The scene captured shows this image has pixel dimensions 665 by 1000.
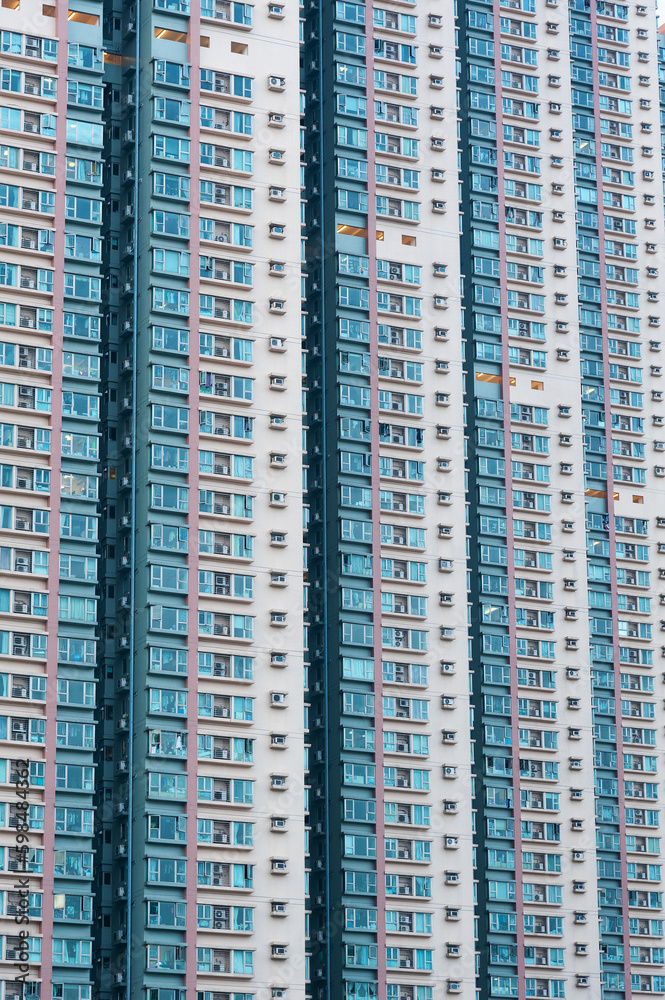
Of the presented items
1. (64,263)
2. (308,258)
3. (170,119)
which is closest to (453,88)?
(308,258)

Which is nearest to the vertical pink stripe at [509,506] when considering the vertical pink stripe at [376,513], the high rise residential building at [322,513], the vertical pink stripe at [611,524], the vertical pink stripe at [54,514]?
the high rise residential building at [322,513]

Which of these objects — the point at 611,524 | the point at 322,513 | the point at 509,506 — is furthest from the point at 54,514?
the point at 611,524

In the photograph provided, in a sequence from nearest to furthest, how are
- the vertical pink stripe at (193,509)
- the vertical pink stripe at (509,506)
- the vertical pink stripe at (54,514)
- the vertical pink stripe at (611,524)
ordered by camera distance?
the vertical pink stripe at (54,514), the vertical pink stripe at (193,509), the vertical pink stripe at (509,506), the vertical pink stripe at (611,524)

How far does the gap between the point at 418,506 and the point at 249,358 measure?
627 inches

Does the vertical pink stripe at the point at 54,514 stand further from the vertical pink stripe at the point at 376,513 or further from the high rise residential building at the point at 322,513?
the vertical pink stripe at the point at 376,513

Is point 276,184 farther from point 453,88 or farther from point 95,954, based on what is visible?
point 95,954

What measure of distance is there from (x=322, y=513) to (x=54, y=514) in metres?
22.1

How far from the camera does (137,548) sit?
12000 centimetres

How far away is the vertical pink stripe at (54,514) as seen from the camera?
109 metres

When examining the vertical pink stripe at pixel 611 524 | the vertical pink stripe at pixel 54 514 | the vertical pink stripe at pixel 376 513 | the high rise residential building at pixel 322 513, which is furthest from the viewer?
the vertical pink stripe at pixel 611 524

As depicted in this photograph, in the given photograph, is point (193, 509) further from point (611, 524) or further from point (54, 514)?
point (611, 524)

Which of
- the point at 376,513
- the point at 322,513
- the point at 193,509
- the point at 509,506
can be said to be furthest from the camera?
the point at 509,506

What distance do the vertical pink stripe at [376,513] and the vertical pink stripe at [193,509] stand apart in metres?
14.3

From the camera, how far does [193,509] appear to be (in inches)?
4739
